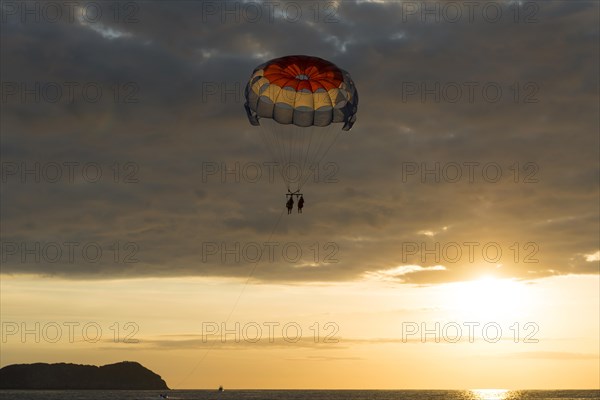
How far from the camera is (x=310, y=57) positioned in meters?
59.1

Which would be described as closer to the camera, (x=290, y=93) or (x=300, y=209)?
(x=300, y=209)

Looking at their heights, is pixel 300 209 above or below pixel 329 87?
below

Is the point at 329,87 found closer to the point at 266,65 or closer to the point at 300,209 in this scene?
the point at 266,65

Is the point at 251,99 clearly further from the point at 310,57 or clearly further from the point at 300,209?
the point at 300,209

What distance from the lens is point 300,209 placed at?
54.8 meters

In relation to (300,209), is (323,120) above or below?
→ above

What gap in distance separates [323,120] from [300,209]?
7.84 metres

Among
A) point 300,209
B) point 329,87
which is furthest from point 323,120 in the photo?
point 300,209

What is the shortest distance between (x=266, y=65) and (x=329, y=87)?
469 centimetres

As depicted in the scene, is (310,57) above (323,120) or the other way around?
above

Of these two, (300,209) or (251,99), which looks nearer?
(300,209)

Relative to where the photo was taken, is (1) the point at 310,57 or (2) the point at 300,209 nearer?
(2) the point at 300,209

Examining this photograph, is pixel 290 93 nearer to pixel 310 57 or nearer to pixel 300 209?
pixel 310 57

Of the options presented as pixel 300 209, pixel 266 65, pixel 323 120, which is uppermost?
pixel 266 65
